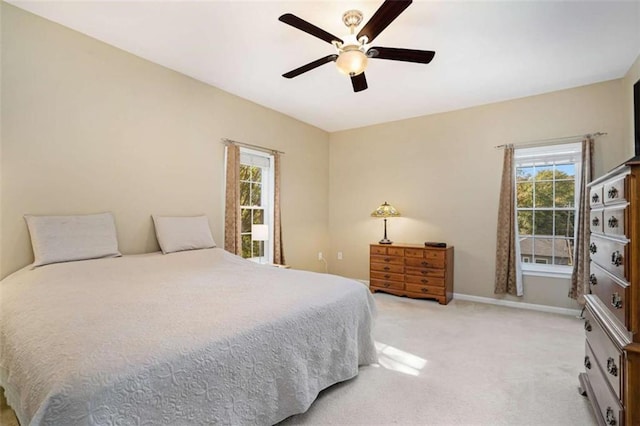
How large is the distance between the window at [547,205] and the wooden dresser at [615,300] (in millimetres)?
2398

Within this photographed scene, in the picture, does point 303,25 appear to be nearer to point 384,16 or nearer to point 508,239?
point 384,16

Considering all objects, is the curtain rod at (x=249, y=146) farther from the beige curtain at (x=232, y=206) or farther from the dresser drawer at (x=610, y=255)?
the dresser drawer at (x=610, y=255)

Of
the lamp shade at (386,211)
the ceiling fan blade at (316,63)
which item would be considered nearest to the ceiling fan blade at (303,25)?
the ceiling fan blade at (316,63)

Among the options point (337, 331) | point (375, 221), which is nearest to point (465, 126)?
point (375, 221)

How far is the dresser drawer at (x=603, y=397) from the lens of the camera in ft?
4.61

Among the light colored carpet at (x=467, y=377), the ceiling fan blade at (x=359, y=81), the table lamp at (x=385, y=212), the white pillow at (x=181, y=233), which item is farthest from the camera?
the table lamp at (x=385, y=212)

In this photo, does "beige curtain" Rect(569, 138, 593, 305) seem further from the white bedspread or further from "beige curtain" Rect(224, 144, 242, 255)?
"beige curtain" Rect(224, 144, 242, 255)

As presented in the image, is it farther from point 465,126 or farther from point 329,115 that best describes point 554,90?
point 329,115

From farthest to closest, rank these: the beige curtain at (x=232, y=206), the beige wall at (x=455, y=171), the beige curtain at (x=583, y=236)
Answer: the beige curtain at (x=232, y=206) < the beige wall at (x=455, y=171) < the beige curtain at (x=583, y=236)

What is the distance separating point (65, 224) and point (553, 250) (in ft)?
17.3

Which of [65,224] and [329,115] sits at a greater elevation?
[329,115]

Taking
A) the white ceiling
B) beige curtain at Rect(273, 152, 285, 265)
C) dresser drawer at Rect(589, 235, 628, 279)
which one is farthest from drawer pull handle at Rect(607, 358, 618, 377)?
beige curtain at Rect(273, 152, 285, 265)

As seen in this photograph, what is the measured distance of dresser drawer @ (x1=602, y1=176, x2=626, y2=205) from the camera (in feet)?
4.53

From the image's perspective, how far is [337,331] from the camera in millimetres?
2033
